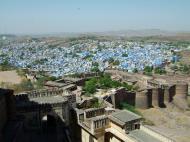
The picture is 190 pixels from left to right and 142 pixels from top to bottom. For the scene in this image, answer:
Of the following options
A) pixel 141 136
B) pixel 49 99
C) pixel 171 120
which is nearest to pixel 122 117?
pixel 141 136

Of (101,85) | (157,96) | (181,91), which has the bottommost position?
(181,91)

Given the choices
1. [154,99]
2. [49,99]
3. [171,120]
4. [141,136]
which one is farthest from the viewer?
[154,99]

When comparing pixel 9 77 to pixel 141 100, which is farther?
pixel 9 77

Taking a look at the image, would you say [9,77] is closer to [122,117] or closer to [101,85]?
[101,85]

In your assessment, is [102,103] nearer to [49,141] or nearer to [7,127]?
[49,141]

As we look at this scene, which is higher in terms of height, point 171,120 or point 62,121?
point 62,121

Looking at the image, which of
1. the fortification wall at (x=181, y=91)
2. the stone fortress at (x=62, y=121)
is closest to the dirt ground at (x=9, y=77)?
the fortification wall at (x=181, y=91)

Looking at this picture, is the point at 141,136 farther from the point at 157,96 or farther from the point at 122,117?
the point at 157,96

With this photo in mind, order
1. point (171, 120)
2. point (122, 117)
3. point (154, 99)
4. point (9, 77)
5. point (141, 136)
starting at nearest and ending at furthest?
point (141, 136)
point (122, 117)
point (171, 120)
point (154, 99)
point (9, 77)

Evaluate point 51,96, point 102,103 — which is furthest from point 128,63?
point 51,96
